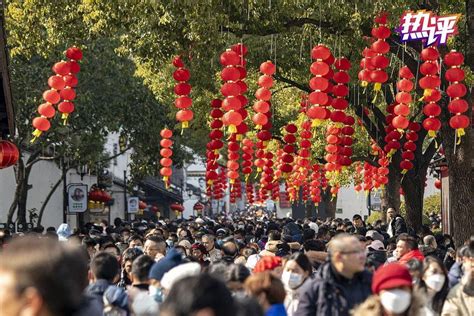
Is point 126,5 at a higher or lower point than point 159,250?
higher

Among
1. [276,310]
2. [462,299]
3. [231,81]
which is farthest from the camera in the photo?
[231,81]

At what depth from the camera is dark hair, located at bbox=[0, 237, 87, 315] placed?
361cm

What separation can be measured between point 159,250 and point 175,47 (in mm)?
8413

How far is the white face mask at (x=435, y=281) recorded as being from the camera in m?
9.41

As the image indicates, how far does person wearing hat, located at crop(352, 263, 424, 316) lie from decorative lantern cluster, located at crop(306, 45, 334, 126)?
11.1 metres

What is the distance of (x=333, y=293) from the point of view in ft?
25.3

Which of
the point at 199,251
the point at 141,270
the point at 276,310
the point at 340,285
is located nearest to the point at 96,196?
the point at 199,251

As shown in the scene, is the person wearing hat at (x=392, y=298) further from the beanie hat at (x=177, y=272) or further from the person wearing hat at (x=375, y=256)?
the person wearing hat at (x=375, y=256)

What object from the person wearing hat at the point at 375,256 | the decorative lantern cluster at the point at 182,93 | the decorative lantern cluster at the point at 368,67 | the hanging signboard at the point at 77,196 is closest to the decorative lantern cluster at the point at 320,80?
the decorative lantern cluster at the point at 368,67

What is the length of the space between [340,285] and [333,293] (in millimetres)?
97

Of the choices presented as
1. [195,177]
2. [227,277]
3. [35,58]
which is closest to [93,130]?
[35,58]

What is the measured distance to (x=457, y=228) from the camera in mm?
20312

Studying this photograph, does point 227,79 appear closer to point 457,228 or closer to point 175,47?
point 175,47

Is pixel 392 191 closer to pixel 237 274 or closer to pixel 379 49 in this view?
pixel 379 49
